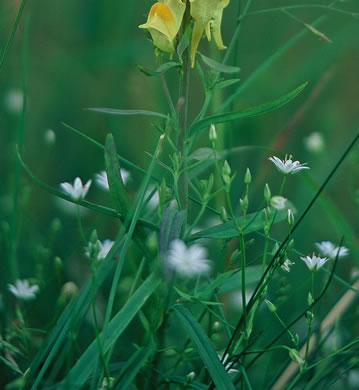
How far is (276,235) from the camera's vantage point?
5.15 ft

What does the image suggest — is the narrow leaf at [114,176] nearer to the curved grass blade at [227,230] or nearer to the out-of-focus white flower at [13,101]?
the curved grass blade at [227,230]

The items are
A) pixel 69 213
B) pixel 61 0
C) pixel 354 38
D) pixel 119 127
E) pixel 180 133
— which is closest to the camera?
pixel 180 133

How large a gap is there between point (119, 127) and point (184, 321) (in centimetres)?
89

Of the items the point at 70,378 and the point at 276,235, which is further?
the point at 276,235

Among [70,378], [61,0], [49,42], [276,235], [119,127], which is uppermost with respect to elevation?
[61,0]

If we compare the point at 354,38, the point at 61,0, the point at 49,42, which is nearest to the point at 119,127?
the point at 49,42

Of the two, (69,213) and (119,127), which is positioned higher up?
(119,127)

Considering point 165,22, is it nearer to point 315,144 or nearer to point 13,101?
point 315,144

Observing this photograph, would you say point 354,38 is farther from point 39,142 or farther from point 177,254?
point 177,254

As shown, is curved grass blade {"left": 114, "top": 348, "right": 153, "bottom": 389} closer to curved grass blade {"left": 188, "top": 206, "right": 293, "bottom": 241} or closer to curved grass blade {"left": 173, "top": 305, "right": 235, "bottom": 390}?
curved grass blade {"left": 173, "top": 305, "right": 235, "bottom": 390}

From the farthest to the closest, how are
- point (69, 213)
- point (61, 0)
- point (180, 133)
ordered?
point (61, 0) < point (69, 213) < point (180, 133)

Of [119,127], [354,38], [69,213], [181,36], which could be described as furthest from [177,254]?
[354,38]

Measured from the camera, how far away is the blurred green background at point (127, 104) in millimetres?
1559

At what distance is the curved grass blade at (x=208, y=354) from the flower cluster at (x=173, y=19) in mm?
372
